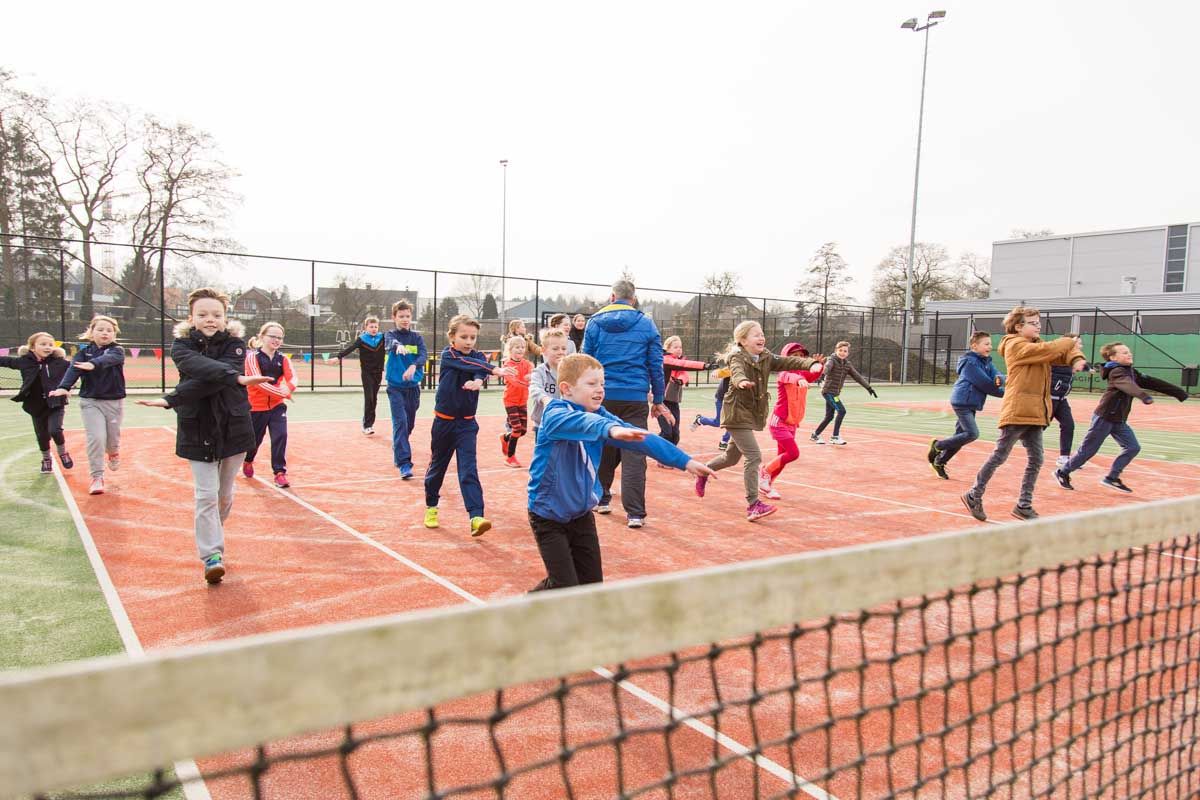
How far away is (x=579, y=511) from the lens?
420 centimetres

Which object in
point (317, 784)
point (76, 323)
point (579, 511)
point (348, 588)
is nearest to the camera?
point (317, 784)

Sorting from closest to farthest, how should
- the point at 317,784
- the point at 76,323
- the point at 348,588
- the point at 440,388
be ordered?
1. the point at 317,784
2. the point at 348,588
3. the point at 440,388
4. the point at 76,323

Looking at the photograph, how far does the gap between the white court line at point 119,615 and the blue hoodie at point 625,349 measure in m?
4.05

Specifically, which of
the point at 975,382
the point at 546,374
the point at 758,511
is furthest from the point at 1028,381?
the point at 546,374

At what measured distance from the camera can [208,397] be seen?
520cm

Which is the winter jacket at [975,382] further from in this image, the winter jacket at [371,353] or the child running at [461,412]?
the winter jacket at [371,353]

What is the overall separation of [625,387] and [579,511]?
10.3 feet

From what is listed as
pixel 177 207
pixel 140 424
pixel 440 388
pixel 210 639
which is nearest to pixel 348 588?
pixel 210 639

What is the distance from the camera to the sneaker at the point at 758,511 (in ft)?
24.9

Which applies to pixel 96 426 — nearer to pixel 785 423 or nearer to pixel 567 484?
pixel 567 484

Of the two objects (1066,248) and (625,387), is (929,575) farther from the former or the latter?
(1066,248)

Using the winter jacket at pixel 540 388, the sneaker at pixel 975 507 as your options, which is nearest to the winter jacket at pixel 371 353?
the winter jacket at pixel 540 388

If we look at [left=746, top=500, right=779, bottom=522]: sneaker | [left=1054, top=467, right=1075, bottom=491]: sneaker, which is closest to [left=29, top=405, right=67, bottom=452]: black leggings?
[left=746, top=500, right=779, bottom=522]: sneaker

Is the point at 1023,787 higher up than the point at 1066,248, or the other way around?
the point at 1066,248
